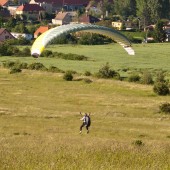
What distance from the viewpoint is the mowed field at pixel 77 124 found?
9250 mm

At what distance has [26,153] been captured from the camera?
10055 millimetres

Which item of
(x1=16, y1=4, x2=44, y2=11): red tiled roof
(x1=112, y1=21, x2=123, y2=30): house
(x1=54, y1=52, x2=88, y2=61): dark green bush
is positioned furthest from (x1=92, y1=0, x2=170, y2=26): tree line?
(x1=54, y1=52, x2=88, y2=61): dark green bush

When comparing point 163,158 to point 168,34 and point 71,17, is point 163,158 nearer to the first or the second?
point 168,34

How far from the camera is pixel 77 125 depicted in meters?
26.6

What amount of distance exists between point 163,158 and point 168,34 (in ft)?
301

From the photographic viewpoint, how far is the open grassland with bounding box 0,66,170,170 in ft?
30.3

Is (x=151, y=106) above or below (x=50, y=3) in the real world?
below

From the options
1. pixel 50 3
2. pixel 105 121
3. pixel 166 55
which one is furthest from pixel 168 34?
pixel 105 121

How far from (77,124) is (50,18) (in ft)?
329

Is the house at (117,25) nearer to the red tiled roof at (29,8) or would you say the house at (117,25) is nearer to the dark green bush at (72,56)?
the red tiled roof at (29,8)

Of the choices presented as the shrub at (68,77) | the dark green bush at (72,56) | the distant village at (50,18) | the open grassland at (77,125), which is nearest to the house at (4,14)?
the distant village at (50,18)

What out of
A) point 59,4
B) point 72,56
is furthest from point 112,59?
point 59,4

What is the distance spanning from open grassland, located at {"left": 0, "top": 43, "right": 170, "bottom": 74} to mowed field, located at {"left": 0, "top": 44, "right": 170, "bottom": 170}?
9.42ft

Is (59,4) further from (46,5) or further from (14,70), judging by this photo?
(14,70)
